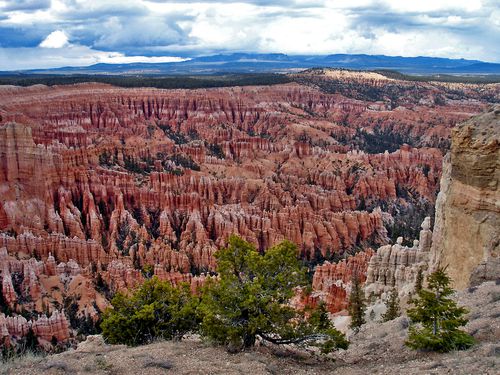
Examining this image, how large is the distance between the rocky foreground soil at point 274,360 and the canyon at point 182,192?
5.17 meters

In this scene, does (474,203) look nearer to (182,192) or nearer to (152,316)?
(152,316)

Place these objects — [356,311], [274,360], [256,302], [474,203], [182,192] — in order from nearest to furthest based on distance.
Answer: [274,360], [256,302], [474,203], [356,311], [182,192]

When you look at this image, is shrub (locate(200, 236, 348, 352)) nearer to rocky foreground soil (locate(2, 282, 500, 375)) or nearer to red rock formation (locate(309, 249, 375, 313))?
rocky foreground soil (locate(2, 282, 500, 375))

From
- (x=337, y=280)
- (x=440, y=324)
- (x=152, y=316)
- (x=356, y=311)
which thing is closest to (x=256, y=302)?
(x=152, y=316)

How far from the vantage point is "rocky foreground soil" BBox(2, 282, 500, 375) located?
10383mm

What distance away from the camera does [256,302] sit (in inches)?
468

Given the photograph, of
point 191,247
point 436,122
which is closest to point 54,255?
point 191,247

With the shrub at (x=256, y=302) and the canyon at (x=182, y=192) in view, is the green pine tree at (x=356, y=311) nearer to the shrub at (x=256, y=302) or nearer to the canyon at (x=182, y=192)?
the canyon at (x=182, y=192)

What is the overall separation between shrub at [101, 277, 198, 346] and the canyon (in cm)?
567

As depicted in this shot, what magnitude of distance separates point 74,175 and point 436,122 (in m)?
76.4

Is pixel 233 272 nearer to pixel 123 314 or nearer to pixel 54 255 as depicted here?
pixel 123 314

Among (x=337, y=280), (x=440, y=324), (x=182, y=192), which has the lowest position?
(x=337, y=280)

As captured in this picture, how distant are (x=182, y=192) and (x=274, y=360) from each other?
39970 millimetres

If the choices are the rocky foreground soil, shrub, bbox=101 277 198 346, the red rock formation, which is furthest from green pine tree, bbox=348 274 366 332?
shrub, bbox=101 277 198 346
